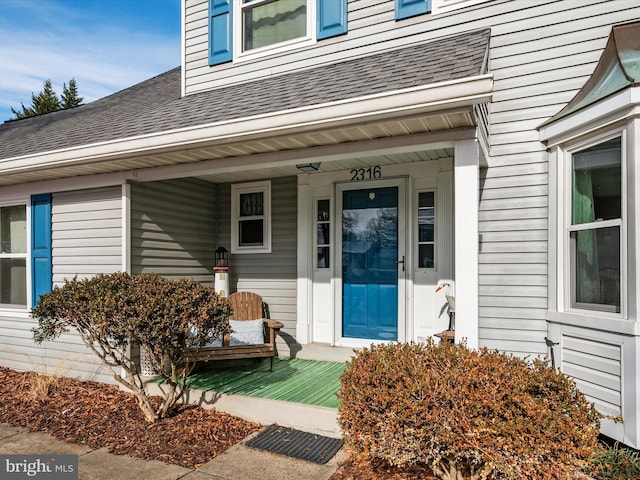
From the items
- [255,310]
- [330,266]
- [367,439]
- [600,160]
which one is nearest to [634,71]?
[600,160]

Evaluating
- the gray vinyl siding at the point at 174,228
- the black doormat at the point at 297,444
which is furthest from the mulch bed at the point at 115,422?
the gray vinyl siding at the point at 174,228

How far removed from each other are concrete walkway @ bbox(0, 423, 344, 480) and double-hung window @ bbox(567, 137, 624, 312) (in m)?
2.29

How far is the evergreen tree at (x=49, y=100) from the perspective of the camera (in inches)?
859

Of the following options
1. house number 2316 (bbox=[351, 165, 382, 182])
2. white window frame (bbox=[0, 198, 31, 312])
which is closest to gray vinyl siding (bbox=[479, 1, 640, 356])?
house number 2316 (bbox=[351, 165, 382, 182])

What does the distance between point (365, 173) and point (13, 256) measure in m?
4.69

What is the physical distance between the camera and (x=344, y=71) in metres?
4.20

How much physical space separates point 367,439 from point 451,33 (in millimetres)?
3834

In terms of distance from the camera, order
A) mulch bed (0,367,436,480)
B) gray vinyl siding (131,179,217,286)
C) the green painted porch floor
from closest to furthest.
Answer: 1. mulch bed (0,367,436,480)
2. the green painted porch floor
3. gray vinyl siding (131,179,217,286)

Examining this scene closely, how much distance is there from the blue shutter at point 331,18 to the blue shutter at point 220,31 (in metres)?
1.23

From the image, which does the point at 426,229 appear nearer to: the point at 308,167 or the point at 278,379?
the point at 308,167

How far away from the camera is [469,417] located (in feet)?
6.68

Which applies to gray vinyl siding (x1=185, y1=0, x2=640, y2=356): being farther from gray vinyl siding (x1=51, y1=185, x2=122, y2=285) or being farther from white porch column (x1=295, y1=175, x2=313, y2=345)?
gray vinyl siding (x1=51, y1=185, x2=122, y2=285)

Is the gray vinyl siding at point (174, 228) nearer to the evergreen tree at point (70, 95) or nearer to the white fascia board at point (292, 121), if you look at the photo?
the white fascia board at point (292, 121)

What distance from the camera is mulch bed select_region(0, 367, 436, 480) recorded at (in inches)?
118
